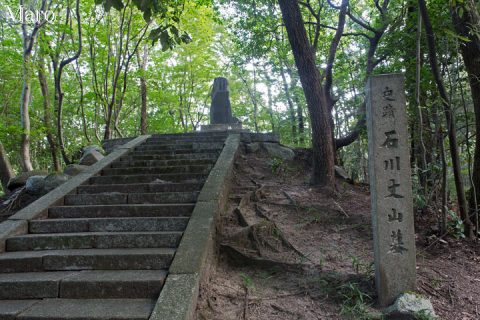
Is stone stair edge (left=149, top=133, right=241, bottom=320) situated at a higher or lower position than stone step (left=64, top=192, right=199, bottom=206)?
lower

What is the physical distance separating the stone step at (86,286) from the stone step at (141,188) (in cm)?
226

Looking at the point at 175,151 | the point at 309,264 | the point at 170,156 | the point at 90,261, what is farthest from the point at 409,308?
the point at 175,151

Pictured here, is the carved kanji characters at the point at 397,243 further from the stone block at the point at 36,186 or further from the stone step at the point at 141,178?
the stone block at the point at 36,186

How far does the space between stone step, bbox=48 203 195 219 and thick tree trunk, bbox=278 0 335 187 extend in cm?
302

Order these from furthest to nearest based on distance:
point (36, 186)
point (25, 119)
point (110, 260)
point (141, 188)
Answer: point (25, 119)
point (36, 186)
point (141, 188)
point (110, 260)

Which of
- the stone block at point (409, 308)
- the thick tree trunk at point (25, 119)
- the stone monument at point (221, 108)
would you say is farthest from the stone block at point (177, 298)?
the stone monument at point (221, 108)

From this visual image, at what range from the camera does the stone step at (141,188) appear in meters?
5.68

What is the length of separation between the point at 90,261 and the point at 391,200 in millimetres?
3419

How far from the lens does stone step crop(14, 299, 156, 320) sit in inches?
116

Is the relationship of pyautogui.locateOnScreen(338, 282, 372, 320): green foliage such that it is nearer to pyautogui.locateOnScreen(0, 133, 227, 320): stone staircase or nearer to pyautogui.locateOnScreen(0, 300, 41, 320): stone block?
pyautogui.locateOnScreen(0, 133, 227, 320): stone staircase

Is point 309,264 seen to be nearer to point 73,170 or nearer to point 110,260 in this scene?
point 110,260

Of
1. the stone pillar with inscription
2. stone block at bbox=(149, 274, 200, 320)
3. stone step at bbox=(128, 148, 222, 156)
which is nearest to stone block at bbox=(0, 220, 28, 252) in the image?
stone block at bbox=(149, 274, 200, 320)

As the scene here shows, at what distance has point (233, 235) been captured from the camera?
4531 mm

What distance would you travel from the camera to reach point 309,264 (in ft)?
13.8
